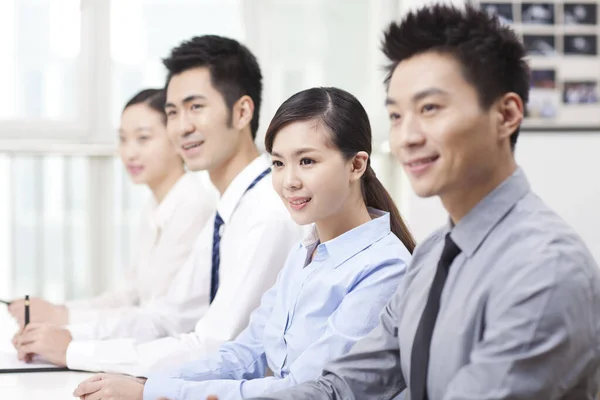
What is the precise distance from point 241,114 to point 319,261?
742 mm

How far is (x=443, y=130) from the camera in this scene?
98 centimetres

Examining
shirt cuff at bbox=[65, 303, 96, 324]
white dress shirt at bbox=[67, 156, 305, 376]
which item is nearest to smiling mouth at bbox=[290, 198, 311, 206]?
white dress shirt at bbox=[67, 156, 305, 376]

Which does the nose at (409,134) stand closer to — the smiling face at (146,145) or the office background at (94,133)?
the smiling face at (146,145)

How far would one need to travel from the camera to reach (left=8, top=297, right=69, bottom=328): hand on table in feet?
6.98

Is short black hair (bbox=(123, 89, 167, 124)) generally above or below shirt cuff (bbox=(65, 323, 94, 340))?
above

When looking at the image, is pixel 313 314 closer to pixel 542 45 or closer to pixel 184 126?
pixel 184 126

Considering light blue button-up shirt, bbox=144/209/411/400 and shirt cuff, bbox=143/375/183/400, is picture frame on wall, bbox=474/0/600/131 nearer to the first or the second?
light blue button-up shirt, bbox=144/209/411/400

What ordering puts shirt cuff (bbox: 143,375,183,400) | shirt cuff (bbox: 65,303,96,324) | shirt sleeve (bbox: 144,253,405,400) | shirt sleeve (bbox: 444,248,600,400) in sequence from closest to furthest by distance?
shirt sleeve (bbox: 444,248,600,400), shirt sleeve (bbox: 144,253,405,400), shirt cuff (bbox: 143,375,183,400), shirt cuff (bbox: 65,303,96,324)

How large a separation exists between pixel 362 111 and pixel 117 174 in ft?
7.38

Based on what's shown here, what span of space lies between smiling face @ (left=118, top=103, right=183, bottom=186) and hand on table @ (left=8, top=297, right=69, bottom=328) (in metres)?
0.51

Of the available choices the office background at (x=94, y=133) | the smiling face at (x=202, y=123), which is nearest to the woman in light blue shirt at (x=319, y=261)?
the smiling face at (x=202, y=123)

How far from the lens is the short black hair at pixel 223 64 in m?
2.07

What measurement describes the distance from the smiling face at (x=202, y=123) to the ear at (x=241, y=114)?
2cm

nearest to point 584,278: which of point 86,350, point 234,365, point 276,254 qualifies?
point 234,365
